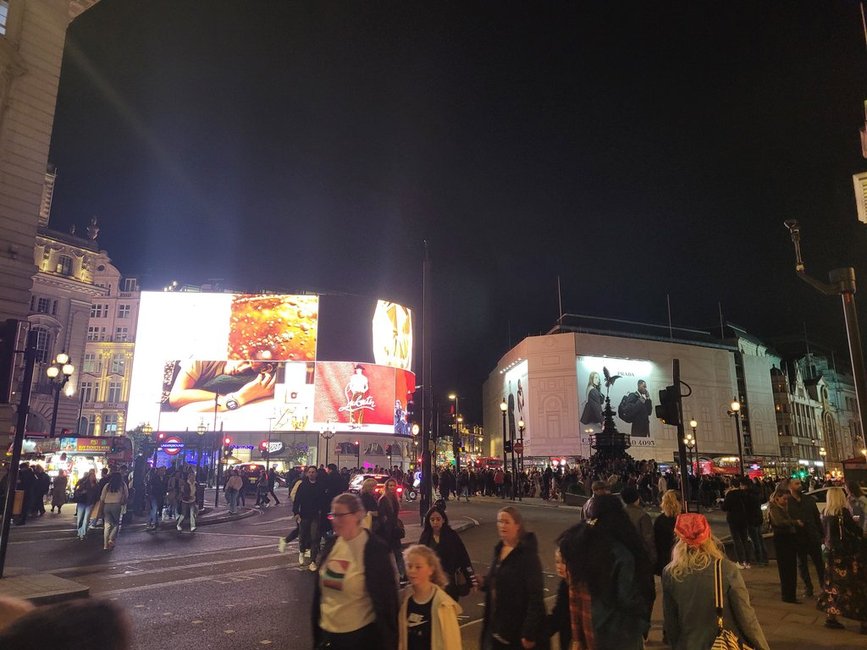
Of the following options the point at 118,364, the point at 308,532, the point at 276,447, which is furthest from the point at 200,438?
the point at 118,364

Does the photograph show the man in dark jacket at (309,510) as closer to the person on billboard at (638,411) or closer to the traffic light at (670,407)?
the traffic light at (670,407)

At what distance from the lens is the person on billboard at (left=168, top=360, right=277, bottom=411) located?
71.5 metres

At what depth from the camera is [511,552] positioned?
4480mm

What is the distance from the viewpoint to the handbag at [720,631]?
348 centimetres

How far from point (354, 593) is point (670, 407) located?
8.66m

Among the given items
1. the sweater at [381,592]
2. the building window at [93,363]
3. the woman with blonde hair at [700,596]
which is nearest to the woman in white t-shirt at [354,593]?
the sweater at [381,592]

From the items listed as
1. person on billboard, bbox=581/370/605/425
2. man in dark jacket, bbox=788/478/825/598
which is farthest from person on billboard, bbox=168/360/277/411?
man in dark jacket, bbox=788/478/825/598

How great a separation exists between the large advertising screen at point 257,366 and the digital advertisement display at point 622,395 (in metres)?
27.1

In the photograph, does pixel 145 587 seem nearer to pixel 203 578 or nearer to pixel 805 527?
pixel 203 578

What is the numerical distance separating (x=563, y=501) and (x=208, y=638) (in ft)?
88.6

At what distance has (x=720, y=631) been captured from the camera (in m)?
3.63

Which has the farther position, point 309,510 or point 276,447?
point 276,447

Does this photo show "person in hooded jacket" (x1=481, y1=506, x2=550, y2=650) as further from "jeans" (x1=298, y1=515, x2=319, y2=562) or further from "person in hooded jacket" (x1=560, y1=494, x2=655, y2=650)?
"jeans" (x1=298, y1=515, x2=319, y2=562)

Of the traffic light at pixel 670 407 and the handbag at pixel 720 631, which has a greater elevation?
the traffic light at pixel 670 407
